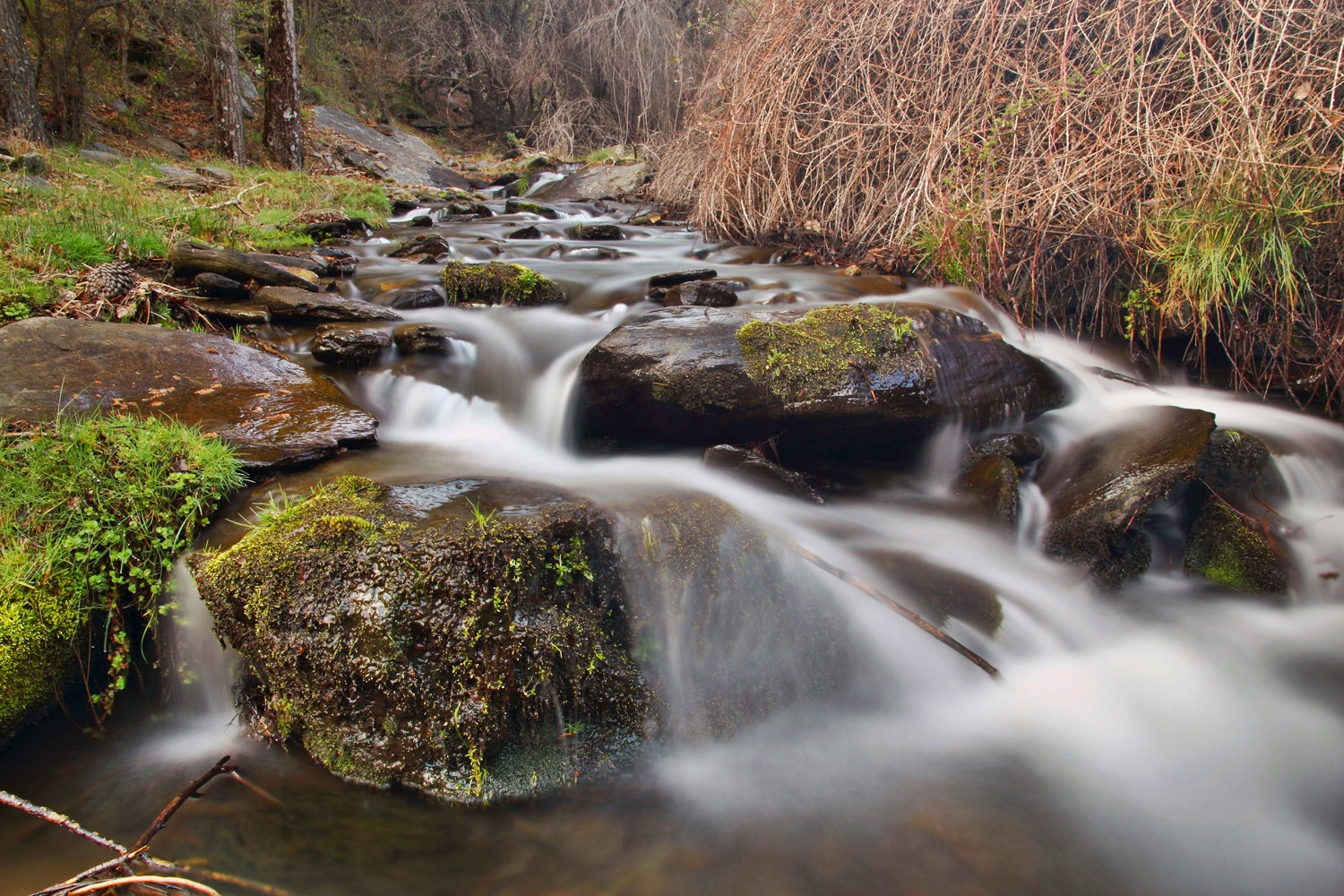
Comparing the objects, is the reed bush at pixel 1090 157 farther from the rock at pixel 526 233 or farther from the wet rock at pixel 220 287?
the wet rock at pixel 220 287

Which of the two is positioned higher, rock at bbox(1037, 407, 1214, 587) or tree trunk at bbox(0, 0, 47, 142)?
tree trunk at bbox(0, 0, 47, 142)

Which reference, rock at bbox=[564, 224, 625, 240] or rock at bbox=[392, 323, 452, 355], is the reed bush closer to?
rock at bbox=[564, 224, 625, 240]

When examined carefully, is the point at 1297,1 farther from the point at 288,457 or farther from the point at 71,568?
the point at 71,568

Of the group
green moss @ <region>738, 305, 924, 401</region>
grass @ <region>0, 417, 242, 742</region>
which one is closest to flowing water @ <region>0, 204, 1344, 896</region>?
grass @ <region>0, 417, 242, 742</region>

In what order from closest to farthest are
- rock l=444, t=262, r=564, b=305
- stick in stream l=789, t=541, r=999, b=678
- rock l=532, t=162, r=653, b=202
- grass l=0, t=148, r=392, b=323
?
stick in stream l=789, t=541, r=999, b=678 < grass l=0, t=148, r=392, b=323 < rock l=444, t=262, r=564, b=305 < rock l=532, t=162, r=653, b=202

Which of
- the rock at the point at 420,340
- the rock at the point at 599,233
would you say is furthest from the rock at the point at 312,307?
the rock at the point at 599,233

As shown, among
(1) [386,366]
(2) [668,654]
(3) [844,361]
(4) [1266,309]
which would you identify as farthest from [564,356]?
(4) [1266,309]

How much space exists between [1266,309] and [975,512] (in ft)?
7.59

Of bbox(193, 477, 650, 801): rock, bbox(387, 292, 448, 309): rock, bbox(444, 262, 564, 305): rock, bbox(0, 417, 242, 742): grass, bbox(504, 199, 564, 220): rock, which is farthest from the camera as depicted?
bbox(504, 199, 564, 220): rock

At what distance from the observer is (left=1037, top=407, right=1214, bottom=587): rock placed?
2979 mm

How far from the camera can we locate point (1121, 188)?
425 centimetres

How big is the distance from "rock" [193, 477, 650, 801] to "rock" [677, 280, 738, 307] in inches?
121

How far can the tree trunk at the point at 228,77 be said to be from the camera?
1053 cm

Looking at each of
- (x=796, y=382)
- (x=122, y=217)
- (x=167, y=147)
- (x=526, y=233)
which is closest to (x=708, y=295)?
(x=796, y=382)
